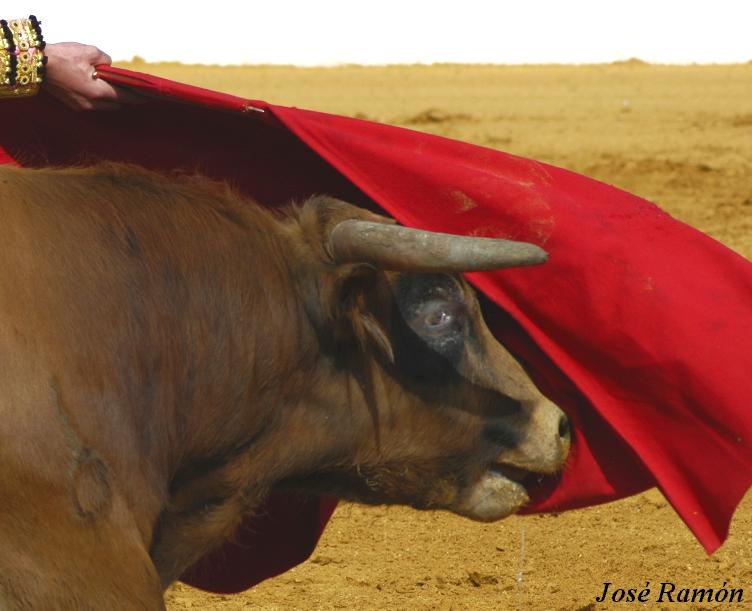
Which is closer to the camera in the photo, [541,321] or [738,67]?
[541,321]

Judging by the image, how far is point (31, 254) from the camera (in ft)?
9.56

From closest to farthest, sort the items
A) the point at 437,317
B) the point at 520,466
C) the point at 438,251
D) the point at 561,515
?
the point at 438,251 < the point at 437,317 < the point at 520,466 < the point at 561,515

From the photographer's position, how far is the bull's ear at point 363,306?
11.0ft

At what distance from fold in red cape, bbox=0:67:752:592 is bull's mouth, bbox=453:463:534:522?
0.73 feet

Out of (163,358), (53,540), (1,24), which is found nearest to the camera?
(53,540)

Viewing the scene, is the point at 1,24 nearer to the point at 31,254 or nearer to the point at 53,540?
the point at 31,254

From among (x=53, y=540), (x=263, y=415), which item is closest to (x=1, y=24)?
(x=263, y=415)

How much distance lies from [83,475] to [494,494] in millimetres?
1329

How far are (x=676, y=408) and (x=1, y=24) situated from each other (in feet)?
6.83

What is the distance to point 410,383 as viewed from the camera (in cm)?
353

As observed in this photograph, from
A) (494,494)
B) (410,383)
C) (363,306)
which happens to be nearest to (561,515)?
(494,494)

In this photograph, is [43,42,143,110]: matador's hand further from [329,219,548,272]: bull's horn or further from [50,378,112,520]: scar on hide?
[50,378,112,520]: scar on hide

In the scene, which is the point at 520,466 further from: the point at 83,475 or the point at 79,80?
the point at 79,80

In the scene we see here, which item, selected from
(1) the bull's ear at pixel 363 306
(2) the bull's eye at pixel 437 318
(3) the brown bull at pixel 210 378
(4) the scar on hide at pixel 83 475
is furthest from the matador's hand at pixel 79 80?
(4) the scar on hide at pixel 83 475
